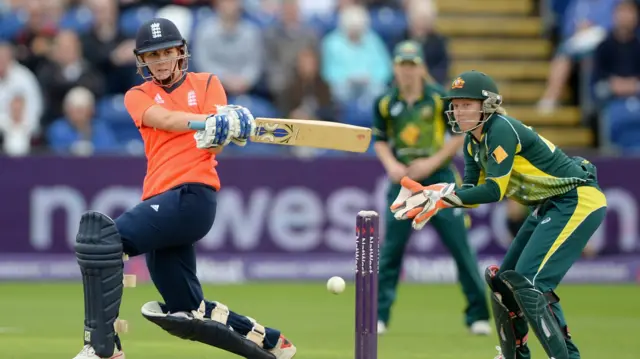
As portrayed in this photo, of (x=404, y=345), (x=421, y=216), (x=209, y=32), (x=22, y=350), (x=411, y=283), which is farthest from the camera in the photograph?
(x=209, y=32)

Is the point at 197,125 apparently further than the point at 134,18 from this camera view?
No

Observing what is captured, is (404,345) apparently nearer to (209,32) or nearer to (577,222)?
(577,222)

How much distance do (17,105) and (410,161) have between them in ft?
19.6

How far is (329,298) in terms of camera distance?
478 inches

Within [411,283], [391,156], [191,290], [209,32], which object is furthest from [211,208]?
[209,32]

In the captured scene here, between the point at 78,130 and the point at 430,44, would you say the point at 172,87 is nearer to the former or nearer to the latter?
the point at 78,130

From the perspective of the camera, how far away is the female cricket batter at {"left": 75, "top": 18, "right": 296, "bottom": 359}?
21.4ft

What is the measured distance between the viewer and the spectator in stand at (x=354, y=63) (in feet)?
49.5

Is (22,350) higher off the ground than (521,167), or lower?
lower

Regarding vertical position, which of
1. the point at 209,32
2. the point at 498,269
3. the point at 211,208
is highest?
the point at 209,32

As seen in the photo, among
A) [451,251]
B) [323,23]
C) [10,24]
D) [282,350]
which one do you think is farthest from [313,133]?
[10,24]

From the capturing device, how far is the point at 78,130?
544 inches

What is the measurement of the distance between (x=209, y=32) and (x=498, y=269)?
27.6ft

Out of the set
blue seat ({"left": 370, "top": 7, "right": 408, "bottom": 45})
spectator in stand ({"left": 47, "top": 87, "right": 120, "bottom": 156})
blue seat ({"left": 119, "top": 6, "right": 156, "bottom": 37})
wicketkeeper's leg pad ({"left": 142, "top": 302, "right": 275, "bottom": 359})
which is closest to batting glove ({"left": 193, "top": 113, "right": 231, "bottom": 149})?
wicketkeeper's leg pad ({"left": 142, "top": 302, "right": 275, "bottom": 359})
